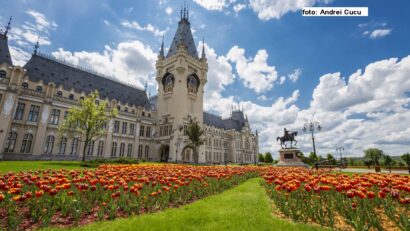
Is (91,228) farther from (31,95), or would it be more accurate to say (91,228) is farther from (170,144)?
(170,144)

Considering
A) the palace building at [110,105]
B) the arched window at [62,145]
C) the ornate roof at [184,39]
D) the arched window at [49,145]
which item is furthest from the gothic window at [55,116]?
the ornate roof at [184,39]

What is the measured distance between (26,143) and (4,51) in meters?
18.4

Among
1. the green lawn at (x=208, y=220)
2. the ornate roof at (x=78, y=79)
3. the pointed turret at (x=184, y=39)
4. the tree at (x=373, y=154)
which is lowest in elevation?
the green lawn at (x=208, y=220)

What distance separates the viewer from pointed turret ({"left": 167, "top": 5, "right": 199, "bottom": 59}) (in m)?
64.1

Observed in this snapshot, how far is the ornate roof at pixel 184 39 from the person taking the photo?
64.2m

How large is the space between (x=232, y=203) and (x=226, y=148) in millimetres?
82416

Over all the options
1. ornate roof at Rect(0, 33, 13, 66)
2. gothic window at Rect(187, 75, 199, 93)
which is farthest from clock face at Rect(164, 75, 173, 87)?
ornate roof at Rect(0, 33, 13, 66)

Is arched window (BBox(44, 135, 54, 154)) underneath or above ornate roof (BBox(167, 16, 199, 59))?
underneath

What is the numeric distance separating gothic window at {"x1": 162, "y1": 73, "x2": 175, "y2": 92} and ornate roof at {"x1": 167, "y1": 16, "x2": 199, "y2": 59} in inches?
313

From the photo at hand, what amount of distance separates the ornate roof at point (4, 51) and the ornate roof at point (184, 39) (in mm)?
38046

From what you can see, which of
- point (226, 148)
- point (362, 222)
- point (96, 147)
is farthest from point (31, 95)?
point (226, 148)

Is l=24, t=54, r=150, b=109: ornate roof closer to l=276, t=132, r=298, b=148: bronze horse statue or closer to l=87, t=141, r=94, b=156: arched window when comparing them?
l=87, t=141, r=94, b=156: arched window

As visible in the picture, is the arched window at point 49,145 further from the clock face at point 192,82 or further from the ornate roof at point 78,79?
the clock face at point 192,82

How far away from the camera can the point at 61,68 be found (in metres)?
47.4
